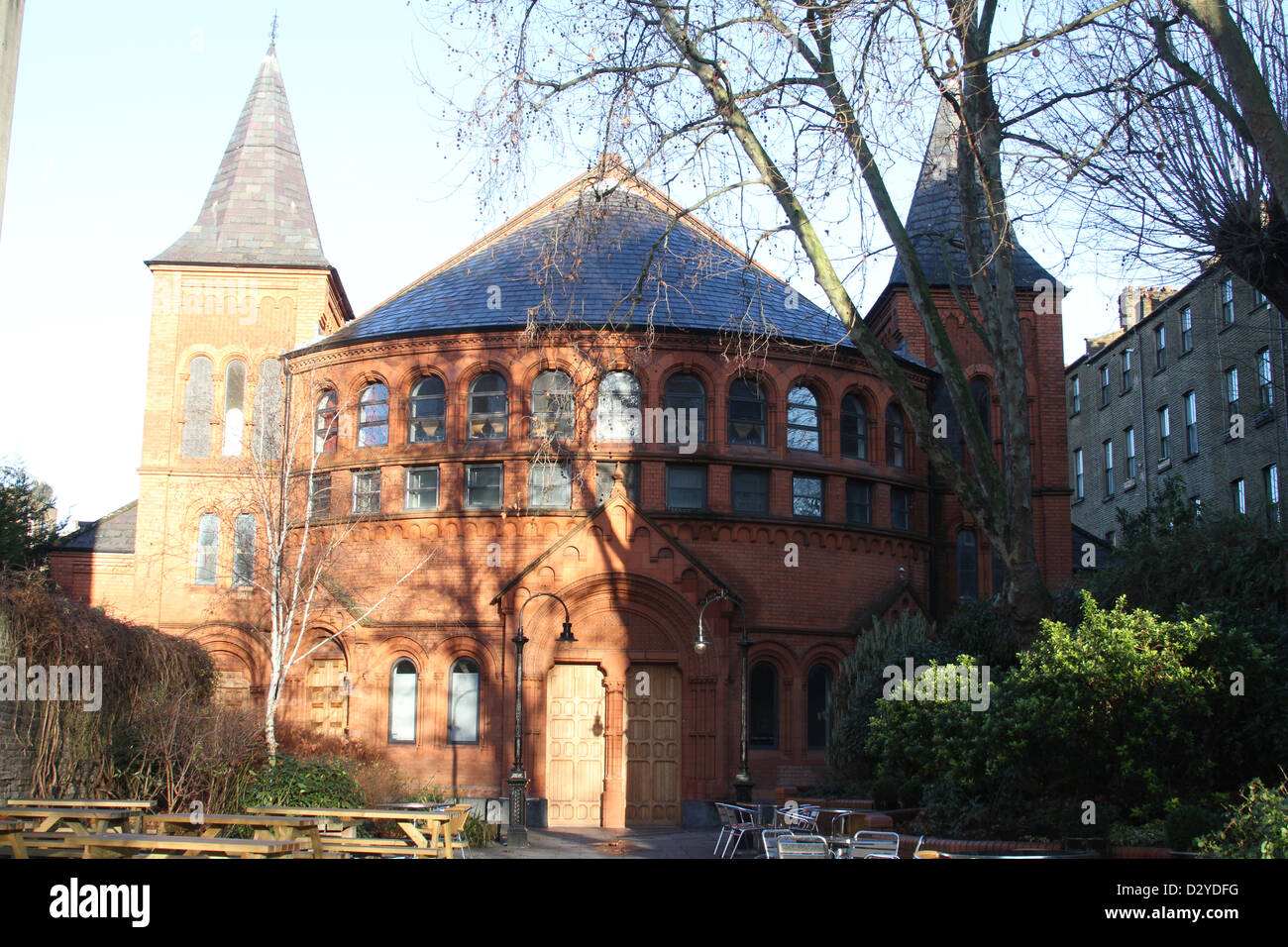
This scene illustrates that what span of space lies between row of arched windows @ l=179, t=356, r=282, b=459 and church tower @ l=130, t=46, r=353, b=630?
0.02m

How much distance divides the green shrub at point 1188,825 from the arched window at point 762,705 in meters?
13.1

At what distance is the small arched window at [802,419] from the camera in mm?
27312

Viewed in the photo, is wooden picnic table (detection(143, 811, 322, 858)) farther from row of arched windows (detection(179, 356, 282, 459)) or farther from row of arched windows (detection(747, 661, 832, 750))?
row of arched windows (detection(179, 356, 282, 459))

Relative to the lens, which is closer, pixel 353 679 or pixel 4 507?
pixel 353 679

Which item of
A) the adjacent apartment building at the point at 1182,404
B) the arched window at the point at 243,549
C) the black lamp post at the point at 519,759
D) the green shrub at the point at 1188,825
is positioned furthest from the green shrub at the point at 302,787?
the adjacent apartment building at the point at 1182,404

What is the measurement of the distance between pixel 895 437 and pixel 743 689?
7789mm

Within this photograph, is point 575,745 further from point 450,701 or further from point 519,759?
point 519,759

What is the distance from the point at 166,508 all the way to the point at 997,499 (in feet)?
65.1

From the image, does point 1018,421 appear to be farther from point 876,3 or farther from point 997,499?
point 876,3

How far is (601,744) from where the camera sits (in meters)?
25.1

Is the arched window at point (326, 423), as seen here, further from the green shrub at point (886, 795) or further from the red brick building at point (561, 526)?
the green shrub at point (886, 795)
